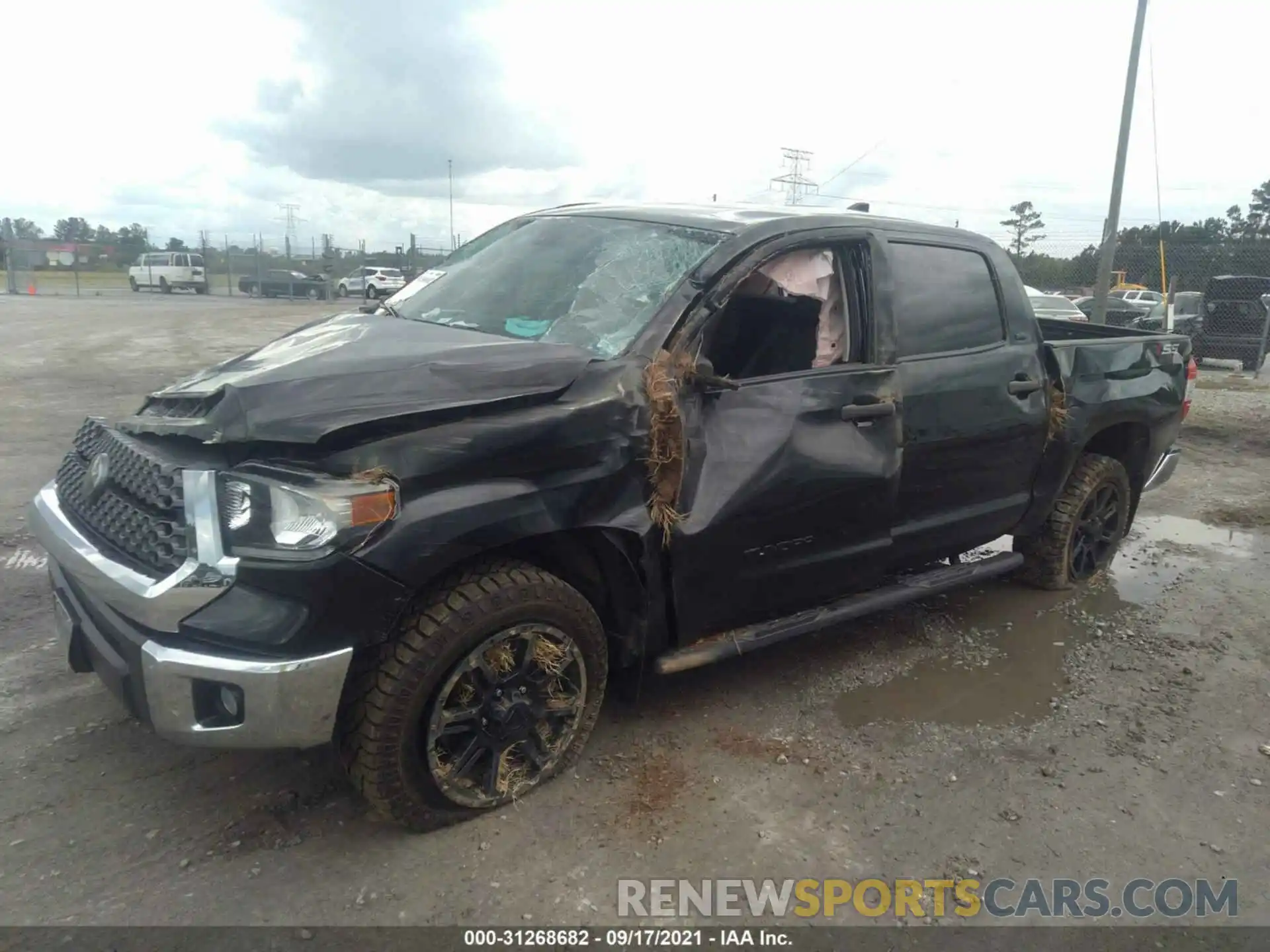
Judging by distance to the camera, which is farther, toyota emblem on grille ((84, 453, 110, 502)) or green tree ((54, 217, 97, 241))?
green tree ((54, 217, 97, 241))

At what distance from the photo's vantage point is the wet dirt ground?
103 inches

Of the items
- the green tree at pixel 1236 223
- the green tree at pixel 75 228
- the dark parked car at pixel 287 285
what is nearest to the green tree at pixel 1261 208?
the green tree at pixel 1236 223

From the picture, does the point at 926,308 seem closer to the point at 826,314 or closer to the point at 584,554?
the point at 826,314

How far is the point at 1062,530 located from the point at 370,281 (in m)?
34.1

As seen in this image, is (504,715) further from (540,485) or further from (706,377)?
(706,377)

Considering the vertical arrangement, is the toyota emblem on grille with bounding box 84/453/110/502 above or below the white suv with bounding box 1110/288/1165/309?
below

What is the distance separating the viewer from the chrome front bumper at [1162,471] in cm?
540

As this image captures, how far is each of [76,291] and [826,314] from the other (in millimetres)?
35652

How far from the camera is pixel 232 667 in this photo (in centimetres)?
238

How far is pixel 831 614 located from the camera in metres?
3.70

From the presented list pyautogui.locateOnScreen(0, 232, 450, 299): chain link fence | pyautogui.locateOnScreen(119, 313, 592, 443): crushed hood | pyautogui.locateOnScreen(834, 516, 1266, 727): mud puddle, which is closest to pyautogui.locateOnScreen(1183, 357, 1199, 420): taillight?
pyautogui.locateOnScreen(834, 516, 1266, 727): mud puddle

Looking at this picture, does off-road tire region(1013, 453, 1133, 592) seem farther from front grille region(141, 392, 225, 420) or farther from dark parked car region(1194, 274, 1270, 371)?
dark parked car region(1194, 274, 1270, 371)

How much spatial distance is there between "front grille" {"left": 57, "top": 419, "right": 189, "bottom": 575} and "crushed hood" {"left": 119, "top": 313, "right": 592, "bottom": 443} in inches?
3.9

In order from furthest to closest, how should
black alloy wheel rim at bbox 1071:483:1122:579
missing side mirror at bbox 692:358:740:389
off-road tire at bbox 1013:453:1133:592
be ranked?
black alloy wheel rim at bbox 1071:483:1122:579, off-road tire at bbox 1013:453:1133:592, missing side mirror at bbox 692:358:740:389
